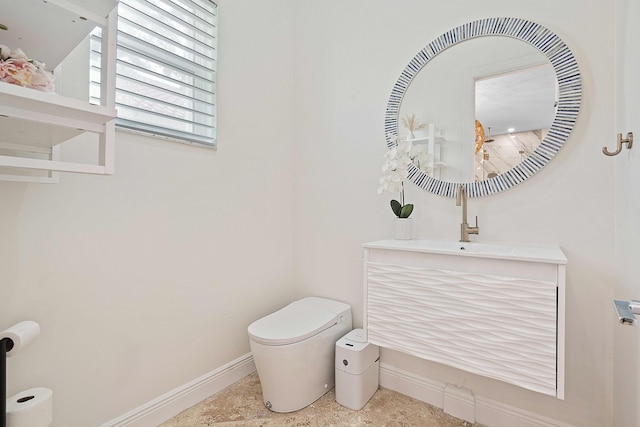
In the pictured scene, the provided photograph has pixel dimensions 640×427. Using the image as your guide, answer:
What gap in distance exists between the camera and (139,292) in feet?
4.89

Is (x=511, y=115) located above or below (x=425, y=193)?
above

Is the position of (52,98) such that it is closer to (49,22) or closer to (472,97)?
(49,22)

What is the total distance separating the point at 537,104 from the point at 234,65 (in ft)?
5.39

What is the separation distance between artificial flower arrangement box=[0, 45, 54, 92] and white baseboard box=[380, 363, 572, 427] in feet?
6.49

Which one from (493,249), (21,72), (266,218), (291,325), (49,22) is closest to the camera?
(21,72)

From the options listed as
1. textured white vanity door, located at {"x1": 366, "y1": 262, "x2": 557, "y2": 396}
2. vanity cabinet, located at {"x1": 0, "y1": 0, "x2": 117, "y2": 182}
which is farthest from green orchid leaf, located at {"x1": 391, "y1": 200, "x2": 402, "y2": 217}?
vanity cabinet, located at {"x1": 0, "y1": 0, "x2": 117, "y2": 182}

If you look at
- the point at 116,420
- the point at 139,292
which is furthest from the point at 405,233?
the point at 116,420

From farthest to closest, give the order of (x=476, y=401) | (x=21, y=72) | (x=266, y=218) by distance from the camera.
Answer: (x=266, y=218) → (x=476, y=401) → (x=21, y=72)

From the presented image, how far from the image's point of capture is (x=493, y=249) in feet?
4.82

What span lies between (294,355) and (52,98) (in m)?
1.36

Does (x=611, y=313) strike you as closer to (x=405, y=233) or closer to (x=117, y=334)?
(x=405, y=233)

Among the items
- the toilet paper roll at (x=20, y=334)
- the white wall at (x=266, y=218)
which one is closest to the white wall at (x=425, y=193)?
the white wall at (x=266, y=218)

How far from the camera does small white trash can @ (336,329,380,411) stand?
165 cm

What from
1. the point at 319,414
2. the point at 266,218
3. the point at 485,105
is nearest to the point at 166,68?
the point at 266,218
